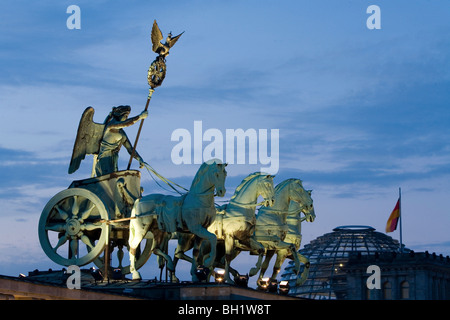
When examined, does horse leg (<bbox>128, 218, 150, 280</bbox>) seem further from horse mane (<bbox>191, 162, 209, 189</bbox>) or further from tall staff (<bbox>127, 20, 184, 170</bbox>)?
tall staff (<bbox>127, 20, 184, 170</bbox>)

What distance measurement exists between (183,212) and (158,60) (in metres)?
5.94

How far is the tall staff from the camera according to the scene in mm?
40719

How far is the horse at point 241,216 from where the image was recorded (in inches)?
1523

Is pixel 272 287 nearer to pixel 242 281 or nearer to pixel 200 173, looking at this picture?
pixel 242 281

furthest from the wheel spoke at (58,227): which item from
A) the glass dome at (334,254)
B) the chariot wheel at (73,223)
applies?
the glass dome at (334,254)

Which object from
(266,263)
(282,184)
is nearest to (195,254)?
(266,263)

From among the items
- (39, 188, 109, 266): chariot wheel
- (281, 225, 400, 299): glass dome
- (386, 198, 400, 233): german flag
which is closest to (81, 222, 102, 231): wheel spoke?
(39, 188, 109, 266): chariot wheel

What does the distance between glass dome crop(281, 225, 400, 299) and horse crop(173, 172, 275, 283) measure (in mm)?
58597

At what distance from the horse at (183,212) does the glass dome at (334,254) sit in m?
59.2

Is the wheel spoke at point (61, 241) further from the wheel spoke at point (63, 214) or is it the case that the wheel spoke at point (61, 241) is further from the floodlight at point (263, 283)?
the floodlight at point (263, 283)

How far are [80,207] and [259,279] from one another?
20.5ft
